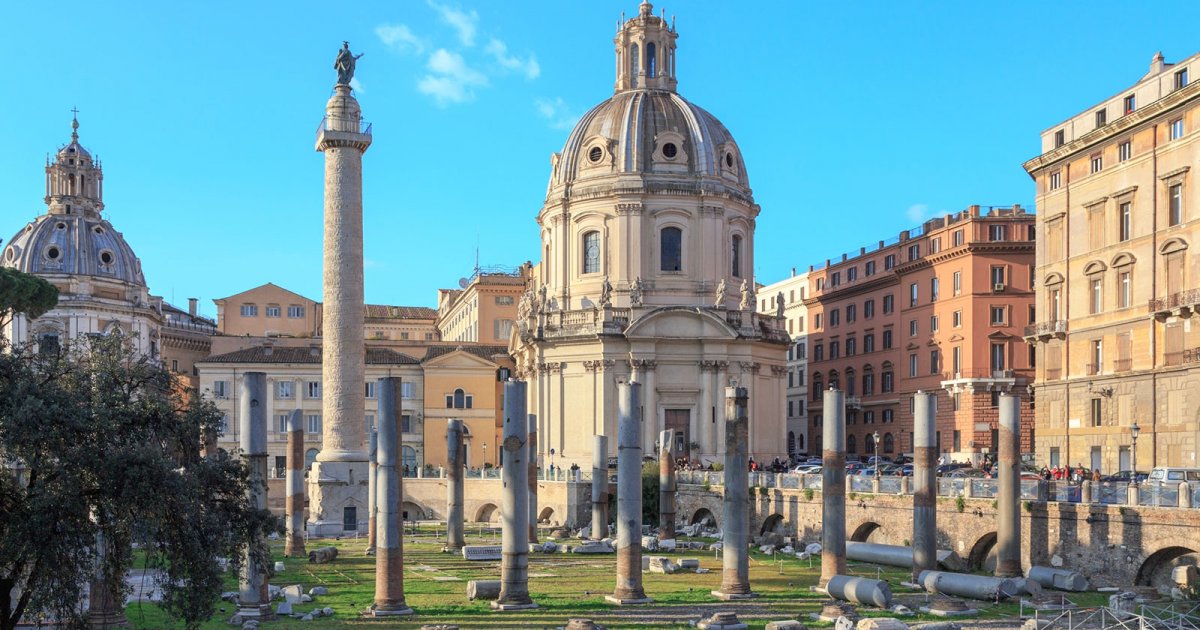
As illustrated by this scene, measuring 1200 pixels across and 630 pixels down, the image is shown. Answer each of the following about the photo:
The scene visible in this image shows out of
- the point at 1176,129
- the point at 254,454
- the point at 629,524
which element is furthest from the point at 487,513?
the point at 1176,129

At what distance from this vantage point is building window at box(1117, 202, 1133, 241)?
1927 inches

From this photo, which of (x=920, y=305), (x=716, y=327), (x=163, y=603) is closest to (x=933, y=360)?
(x=920, y=305)

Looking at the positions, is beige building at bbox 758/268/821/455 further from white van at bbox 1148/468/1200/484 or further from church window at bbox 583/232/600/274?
white van at bbox 1148/468/1200/484

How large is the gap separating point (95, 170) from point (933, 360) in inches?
2688

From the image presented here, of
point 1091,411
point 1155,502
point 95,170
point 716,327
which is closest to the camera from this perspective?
point 1155,502

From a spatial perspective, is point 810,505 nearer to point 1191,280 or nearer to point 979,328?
point 1191,280

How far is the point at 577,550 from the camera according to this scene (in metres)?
44.3

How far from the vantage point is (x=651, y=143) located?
68938 millimetres

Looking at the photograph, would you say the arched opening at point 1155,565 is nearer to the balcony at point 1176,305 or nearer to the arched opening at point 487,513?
the balcony at point 1176,305

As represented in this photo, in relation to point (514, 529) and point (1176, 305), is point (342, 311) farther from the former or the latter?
point (1176, 305)

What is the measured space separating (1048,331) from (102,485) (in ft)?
141

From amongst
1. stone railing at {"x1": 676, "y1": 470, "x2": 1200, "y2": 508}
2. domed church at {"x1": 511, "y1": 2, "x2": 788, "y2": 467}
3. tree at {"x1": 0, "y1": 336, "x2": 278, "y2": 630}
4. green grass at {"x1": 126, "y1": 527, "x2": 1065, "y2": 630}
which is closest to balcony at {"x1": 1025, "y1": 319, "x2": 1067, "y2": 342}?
stone railing at {"x1": 676, "y1": 470, "x2": 1200, "y2": 508}

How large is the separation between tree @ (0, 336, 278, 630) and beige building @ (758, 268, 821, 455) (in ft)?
213

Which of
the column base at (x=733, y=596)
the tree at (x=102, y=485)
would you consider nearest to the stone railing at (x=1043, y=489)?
the column base at (x=733, y=596)
